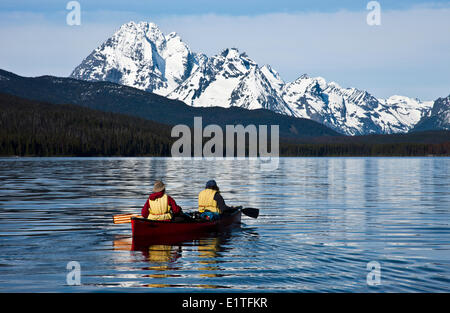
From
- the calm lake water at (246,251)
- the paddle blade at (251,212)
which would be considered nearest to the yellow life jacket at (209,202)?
the calm lake water at (246,251)

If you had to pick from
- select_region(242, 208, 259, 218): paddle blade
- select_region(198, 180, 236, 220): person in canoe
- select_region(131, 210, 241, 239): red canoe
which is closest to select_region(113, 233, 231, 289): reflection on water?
select_region(131, 210, 241, 239): red canoe

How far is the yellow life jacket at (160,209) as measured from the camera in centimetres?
2770

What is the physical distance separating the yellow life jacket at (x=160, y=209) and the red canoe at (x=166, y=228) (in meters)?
0.47

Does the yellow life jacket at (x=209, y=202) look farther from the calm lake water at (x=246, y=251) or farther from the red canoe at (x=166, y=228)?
the calm lake water at (x=246, y=251)

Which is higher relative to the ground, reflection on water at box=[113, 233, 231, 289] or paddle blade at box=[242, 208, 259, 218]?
paddle blade at box=[242, 208, 259, 218]

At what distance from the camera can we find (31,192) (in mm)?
57406

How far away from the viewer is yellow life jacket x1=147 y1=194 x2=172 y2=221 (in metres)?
27.7

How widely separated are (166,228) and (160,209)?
94 cm

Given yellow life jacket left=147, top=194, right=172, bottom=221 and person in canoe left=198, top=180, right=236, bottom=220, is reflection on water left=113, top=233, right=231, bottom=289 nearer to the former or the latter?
person in canoe left=198, top=180, right=236, bottom=220

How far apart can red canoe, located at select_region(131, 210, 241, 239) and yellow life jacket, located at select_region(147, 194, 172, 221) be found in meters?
0.47

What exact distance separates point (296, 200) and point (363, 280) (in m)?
33.2
